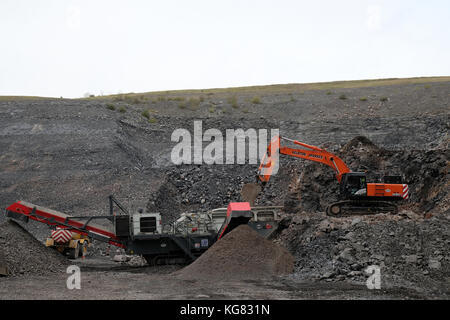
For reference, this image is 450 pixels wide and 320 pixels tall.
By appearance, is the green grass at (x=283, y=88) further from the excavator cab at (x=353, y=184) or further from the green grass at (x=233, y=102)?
the excavator cab at (x=353, y=184)

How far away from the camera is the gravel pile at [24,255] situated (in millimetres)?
16672

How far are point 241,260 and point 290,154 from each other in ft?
24.7

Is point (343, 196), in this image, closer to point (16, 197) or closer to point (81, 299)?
point (81, 299)

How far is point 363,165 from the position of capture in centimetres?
2700

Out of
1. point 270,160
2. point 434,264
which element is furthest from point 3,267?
point 434,264

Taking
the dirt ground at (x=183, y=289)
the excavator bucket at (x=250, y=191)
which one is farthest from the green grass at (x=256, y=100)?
the dirt ground at (x=183, y=289)

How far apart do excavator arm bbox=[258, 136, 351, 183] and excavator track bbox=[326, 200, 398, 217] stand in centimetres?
124

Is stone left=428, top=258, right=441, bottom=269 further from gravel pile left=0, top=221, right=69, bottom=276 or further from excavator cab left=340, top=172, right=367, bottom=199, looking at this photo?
gravel pile left=0, top=221, right=69, bottom=276

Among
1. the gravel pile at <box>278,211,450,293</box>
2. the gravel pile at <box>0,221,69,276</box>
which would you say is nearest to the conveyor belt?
the gravel pile at <box>0,221,69,276</box>

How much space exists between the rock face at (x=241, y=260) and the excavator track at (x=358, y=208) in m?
5.12

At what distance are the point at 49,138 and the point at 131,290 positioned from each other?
91.1ft

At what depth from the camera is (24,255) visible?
17.5 m

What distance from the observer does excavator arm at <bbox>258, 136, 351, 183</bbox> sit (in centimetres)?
2203

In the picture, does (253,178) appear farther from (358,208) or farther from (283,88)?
(283,88)
